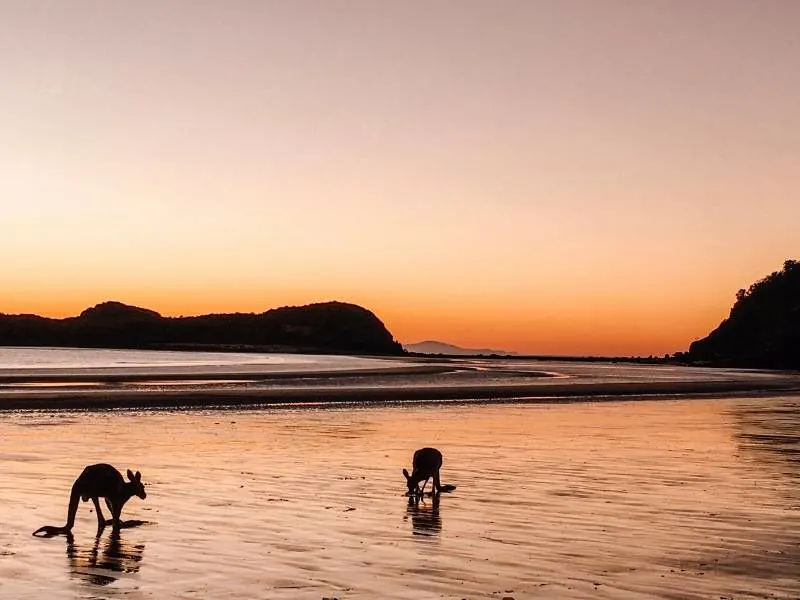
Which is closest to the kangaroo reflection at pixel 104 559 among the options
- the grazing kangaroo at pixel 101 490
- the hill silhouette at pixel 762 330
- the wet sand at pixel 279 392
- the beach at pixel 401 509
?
the beach at pixel 401 509

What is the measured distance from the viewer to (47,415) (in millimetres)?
35781

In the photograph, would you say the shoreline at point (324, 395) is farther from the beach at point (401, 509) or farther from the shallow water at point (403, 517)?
the shallow water at point (403, 517)

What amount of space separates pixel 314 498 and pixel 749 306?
177298 millimetres

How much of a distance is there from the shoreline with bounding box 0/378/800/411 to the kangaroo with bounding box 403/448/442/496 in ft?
82.9

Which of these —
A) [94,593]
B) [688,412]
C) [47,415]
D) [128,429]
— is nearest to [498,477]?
[94,593]

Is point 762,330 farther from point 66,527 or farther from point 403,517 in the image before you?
point 66,527

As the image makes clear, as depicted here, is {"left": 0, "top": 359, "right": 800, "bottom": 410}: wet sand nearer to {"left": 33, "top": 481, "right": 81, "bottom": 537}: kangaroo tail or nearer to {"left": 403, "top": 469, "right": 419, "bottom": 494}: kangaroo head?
{"left": 403, "top": 469, "right": 419, "bottom": 494}: kangaroo head

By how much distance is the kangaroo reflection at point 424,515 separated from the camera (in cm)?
1440

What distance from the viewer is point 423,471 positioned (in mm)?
17641

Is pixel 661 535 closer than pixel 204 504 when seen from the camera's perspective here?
Yes

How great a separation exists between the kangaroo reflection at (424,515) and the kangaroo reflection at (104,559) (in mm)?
4137

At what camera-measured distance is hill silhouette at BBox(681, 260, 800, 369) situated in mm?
160125

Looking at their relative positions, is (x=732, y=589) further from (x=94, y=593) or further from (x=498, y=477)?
(x=498, y=477)

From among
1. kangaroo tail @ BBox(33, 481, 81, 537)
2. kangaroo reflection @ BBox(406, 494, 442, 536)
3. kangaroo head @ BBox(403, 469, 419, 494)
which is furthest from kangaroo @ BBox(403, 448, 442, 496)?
kangaroo tail @ BBox(33, 481, 81, 537)
